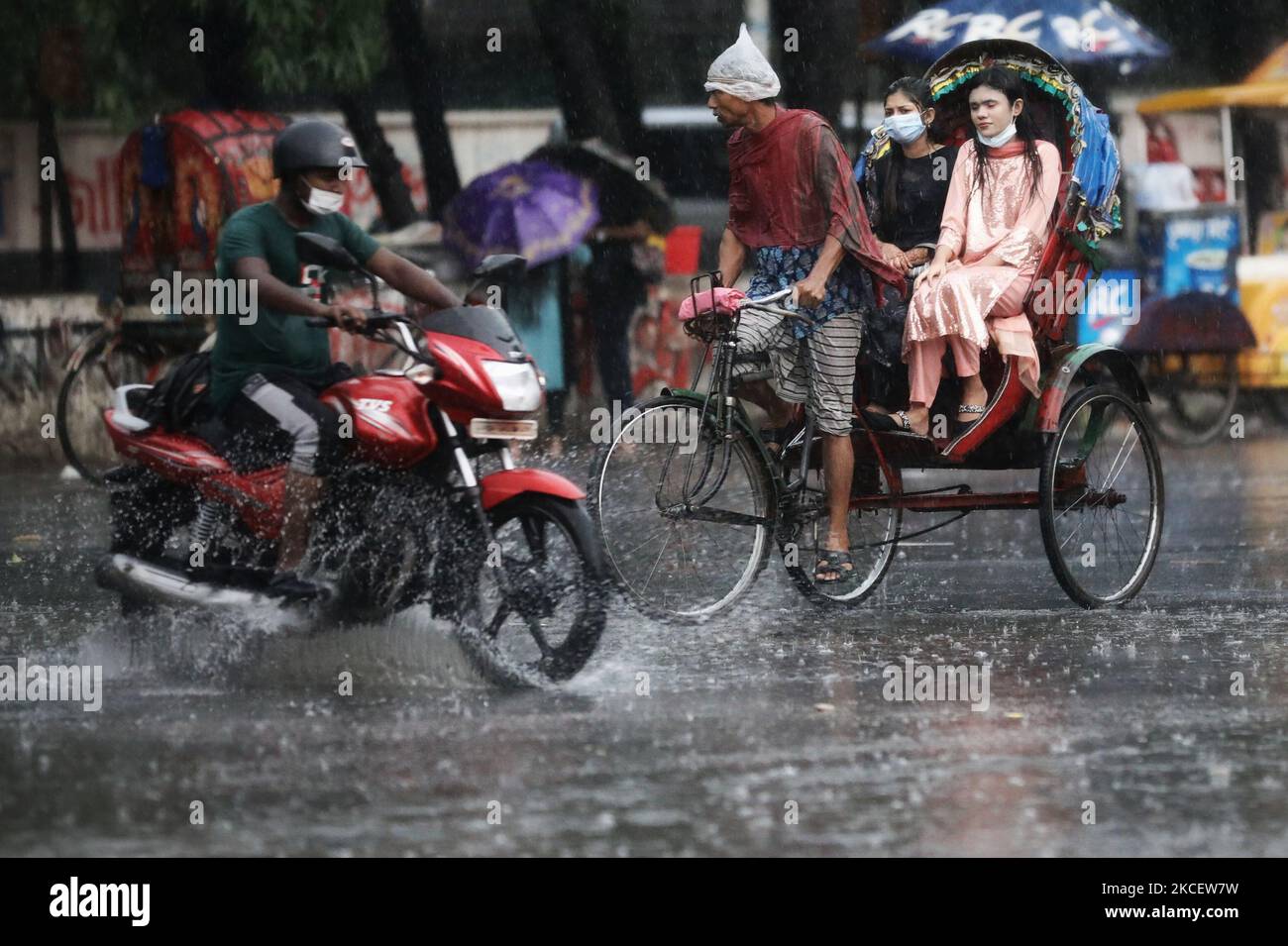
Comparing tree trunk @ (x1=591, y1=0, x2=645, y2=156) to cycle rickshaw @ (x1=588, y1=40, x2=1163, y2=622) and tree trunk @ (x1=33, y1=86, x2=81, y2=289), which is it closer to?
tree trunk @ (x1=33, y1=86, x2=81, y2=289)

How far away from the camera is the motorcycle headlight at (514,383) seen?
6879 mm

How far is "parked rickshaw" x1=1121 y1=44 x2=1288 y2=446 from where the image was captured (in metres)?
16.1

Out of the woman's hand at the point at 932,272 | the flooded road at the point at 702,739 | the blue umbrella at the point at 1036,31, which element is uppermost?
the blue umbrella at the point at 1036,31

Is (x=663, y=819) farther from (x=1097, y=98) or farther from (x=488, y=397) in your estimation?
(x=1097, y=98)

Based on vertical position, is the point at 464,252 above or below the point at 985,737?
above

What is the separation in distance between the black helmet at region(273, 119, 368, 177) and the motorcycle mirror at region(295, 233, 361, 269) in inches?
19.6

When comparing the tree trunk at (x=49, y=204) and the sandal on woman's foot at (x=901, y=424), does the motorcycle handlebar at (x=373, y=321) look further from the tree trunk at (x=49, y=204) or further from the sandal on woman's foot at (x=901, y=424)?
the tree trunk at (x=49, y=204)

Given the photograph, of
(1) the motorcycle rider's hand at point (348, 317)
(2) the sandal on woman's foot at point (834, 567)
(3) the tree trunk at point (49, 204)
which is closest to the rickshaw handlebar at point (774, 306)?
(2) the sandal on woman's foot at point (834, 567)

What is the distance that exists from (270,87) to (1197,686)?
1106 centimetres

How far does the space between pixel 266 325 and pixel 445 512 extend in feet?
2.82

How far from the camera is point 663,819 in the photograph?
540 centimetres

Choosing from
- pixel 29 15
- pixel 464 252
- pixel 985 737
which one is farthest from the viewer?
pixel 29 15
